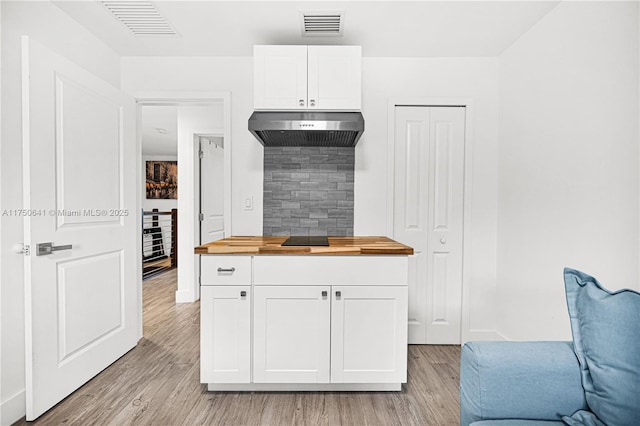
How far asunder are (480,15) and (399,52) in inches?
26.6

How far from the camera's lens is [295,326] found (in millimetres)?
2078

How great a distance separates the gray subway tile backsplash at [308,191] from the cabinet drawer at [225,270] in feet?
2.91

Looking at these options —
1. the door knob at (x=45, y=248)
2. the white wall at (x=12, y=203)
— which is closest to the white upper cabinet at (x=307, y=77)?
the white wall at (x=12, y=203)

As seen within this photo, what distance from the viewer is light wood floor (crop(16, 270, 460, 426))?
6.21 ft

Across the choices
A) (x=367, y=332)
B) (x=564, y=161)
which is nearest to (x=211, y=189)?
(x=367, y=332)

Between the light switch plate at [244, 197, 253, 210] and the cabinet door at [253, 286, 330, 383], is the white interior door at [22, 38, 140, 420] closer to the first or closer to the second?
the light switch plate at [244, 197, 253, 210]

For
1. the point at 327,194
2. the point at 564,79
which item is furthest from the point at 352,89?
the point at 564,79

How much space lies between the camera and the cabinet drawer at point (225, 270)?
207 centimetres

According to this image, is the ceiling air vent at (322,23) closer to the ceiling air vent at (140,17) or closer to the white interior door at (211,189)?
the ceiling air vent at (140,17)

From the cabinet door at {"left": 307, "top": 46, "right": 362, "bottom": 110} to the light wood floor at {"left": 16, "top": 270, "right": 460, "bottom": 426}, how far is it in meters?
1.91

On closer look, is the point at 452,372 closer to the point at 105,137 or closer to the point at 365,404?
the point at 365,404

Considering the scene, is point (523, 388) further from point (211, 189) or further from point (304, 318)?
point (211, 189)

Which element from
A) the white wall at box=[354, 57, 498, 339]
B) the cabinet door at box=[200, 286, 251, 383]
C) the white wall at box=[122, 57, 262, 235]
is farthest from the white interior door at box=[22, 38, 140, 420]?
the white wall at box=[354, 57, 498, 339]

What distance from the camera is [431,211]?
9.75 ft
